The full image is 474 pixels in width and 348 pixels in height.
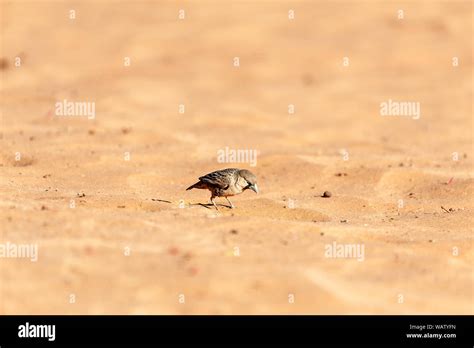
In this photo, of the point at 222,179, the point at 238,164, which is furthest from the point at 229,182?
the point at 238,164

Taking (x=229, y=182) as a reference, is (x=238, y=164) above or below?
above

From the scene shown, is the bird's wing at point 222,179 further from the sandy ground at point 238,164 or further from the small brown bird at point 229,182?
the sandy ground at point 238,164

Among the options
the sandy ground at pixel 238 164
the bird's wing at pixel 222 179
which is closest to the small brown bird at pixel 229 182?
the bird's wing at pixel 222 179

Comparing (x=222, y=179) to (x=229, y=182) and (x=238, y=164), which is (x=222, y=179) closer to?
(x=229, y=182)

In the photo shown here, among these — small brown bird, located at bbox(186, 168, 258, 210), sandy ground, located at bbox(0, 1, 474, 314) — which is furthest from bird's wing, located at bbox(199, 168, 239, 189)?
sandy ground, located at bbox(0, 1, 474, 314)

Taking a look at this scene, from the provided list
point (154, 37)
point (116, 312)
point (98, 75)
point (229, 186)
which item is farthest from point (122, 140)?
point (154, 37)

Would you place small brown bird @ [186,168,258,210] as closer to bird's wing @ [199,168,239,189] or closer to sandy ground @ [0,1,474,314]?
bird's wing @ [199,168,239,189]

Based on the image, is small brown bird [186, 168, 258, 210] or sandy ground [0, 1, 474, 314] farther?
small brown bird [186, 168, 258, 210]
